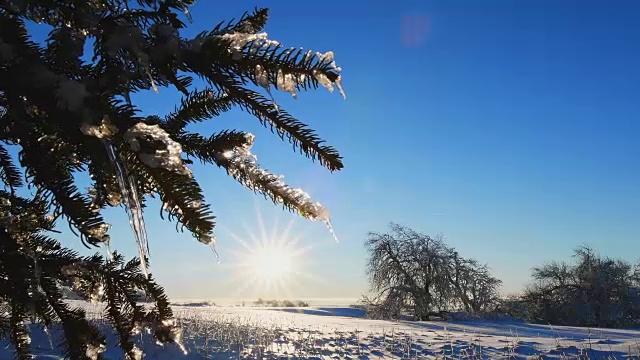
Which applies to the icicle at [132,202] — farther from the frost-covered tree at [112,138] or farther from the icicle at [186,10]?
the icicle at [186,10]

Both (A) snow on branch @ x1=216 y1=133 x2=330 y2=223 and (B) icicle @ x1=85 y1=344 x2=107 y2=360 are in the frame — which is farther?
(B) icicle @ x1=85 y1=344 x2=107 y2=360

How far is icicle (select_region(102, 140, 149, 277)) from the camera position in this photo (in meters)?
0.95

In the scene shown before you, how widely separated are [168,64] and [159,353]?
7677 millimetres

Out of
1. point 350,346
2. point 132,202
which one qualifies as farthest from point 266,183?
point 350,346

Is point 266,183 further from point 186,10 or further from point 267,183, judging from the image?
point 186,10

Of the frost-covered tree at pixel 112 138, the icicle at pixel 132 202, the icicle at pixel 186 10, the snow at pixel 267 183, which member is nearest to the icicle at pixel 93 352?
the frost-covered tree at pixel 112 138

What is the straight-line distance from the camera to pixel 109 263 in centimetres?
176

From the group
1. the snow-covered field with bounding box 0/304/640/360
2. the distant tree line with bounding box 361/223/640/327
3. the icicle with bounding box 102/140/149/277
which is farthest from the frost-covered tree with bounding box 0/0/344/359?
the distant tree line with bounding box 361/223/640/327

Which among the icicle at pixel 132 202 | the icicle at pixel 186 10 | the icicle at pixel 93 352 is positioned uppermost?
the icicle at pixel 186 10

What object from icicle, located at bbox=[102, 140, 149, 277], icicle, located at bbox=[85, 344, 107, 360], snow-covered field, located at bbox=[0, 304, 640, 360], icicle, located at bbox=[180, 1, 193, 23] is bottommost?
snow-covered field, located at bbox=[0, 304, 640, 360]

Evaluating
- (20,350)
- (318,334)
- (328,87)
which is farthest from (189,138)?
(318,334)

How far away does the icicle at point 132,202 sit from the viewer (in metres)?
0.95

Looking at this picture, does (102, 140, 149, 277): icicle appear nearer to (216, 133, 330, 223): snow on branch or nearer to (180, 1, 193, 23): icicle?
(216, 133, 330, 223): snow on branch

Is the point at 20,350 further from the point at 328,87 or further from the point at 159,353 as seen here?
the point at 159,353
